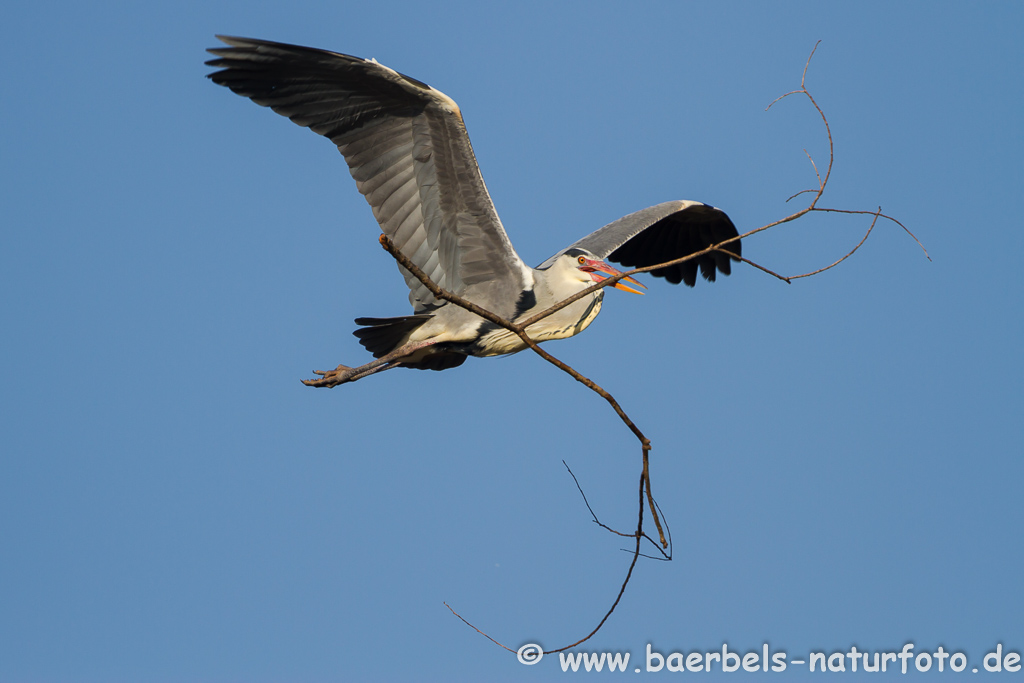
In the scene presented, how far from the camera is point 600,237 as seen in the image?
716 centimetres

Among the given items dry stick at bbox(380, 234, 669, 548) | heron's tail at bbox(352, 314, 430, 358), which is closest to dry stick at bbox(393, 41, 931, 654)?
dry stick at bbox(380, 234, 669, 548)

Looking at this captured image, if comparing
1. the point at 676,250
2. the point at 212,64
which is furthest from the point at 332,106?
the point at 676,250

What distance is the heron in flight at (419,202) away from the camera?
5148 millimetres

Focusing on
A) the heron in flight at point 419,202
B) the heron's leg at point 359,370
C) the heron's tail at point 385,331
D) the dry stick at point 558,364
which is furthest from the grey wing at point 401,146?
the dry stick at point 558,364

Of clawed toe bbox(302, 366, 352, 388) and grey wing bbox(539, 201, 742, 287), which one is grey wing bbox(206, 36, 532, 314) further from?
grey wing bbox(539, 201, 742, 287)

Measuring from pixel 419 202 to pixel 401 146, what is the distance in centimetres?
38

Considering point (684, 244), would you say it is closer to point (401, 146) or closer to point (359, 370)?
point (401, 146)

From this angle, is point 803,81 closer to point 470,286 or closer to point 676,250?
point 470,286

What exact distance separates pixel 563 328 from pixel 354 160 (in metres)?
1.75

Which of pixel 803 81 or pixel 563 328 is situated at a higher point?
pixel 803 81

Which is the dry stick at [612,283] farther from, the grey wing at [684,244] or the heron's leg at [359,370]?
the grey wing at [684,244]

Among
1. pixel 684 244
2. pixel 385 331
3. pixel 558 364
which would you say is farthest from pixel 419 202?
pixel 684 244

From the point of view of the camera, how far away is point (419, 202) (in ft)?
18.8

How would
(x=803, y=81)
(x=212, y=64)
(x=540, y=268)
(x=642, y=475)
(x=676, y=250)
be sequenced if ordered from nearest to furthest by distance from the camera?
(x=642, y=475) → (x=803, y=81) → (x=212, y=64) → (x=540, y=268) → (x=676, y=250)
